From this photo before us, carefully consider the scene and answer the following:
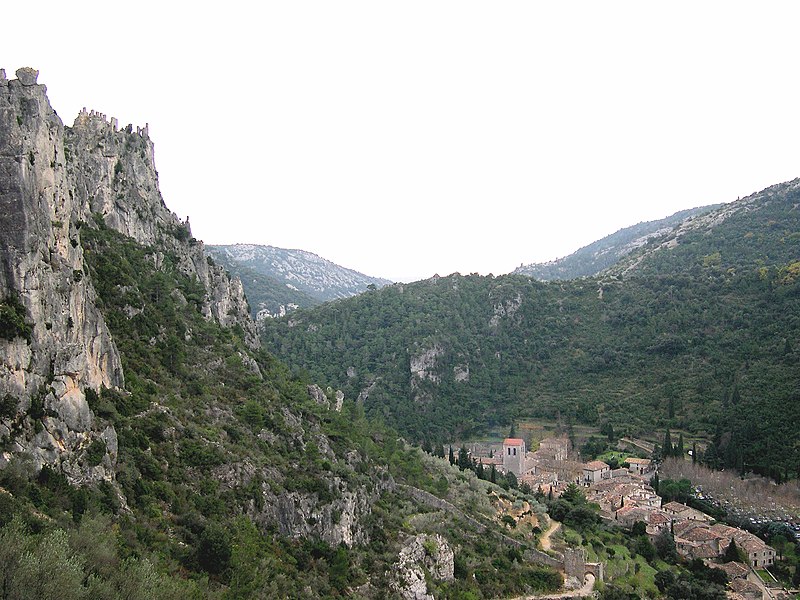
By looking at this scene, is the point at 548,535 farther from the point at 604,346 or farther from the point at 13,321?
the point at 604,346

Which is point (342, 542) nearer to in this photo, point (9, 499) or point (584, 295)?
point (9, 499)

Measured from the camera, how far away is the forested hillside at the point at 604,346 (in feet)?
259

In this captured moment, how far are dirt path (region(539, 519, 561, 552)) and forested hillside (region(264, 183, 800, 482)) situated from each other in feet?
80.2

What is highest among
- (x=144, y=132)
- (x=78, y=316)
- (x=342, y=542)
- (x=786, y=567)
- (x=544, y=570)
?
(x=144, y=132)

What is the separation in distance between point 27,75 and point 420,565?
25164mm

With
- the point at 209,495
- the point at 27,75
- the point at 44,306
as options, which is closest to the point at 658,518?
the point at 209,495

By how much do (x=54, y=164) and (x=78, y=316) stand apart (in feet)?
17.7

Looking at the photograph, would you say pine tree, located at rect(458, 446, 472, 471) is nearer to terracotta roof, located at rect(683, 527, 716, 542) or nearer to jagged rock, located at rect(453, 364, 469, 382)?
terracotta roof, located at rect(683, 527, 716, 542)

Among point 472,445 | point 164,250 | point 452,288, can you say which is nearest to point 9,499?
point 164,250

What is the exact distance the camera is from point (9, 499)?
1600 cm

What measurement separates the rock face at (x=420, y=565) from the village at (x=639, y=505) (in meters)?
21.3

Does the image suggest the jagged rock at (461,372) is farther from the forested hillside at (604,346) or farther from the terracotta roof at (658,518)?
the terracotta roof at (658,518)

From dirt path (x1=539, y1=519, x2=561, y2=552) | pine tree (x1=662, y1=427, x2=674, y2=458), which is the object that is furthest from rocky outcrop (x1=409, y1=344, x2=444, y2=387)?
dirt path (x1=539, y1=519, x2=561, y2=552)

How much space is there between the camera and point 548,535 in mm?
47594
